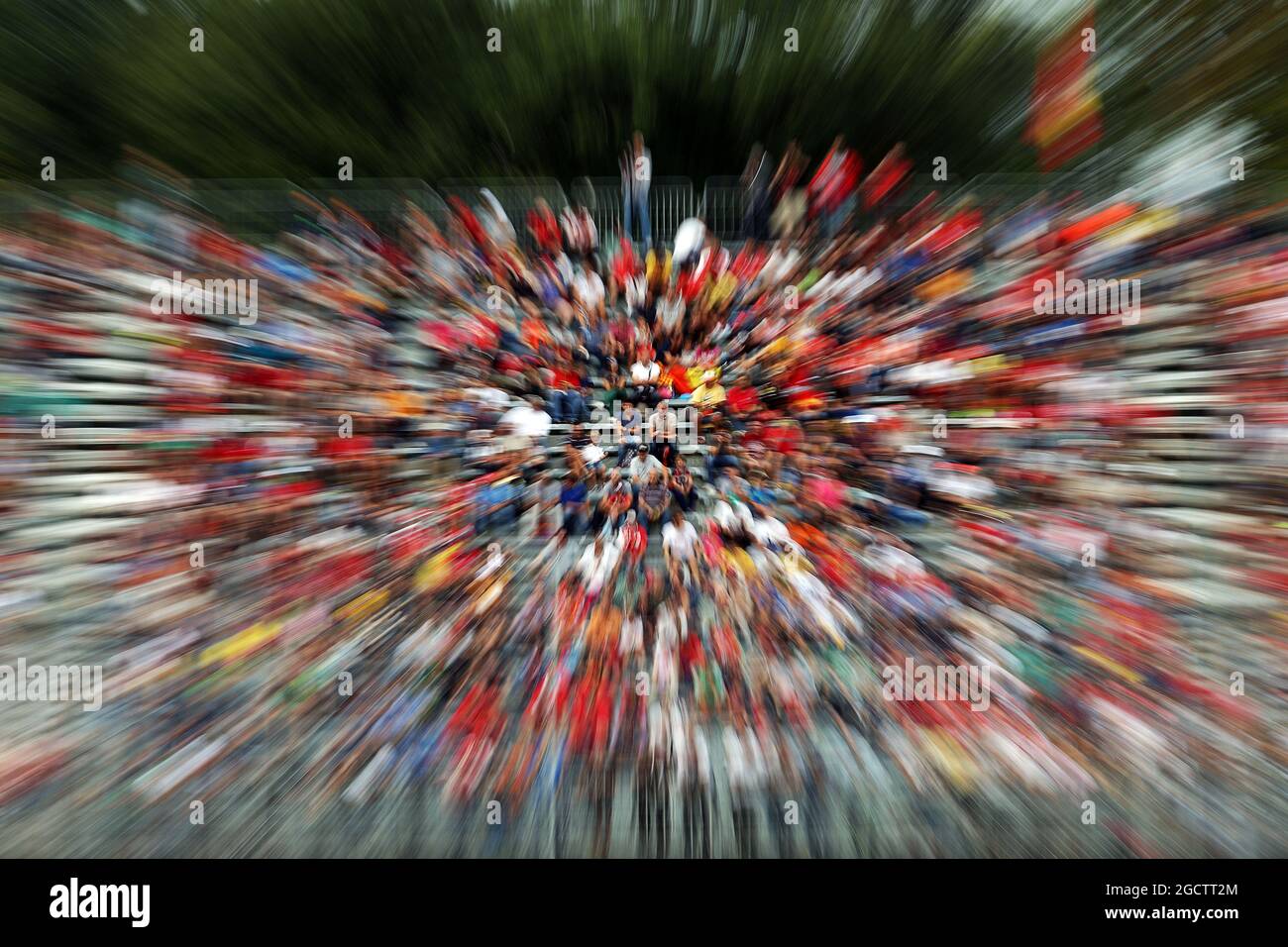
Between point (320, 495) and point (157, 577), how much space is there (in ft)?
2.01

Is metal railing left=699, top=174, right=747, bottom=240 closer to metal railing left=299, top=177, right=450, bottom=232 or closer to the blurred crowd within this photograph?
the blurred crowd

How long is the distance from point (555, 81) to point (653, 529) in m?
1.92

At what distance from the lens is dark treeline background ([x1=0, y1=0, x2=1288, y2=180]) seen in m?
2.36

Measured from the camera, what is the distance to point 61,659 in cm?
211

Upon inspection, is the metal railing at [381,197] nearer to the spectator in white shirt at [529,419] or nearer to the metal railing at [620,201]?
the metal railing at [620,201]

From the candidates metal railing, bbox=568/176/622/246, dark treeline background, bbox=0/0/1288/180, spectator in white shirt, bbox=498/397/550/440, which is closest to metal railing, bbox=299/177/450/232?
dark treeline background, bbox=0/0/1288/180

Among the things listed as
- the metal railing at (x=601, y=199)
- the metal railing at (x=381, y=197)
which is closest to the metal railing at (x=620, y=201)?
the metal railing at (x=601, y=199)

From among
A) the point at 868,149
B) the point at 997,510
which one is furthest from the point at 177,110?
the point at 997,510

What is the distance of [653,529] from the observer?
7.97ft

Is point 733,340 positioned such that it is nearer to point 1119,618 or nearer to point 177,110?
point 1119,618

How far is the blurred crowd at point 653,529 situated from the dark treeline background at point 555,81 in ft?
0.79

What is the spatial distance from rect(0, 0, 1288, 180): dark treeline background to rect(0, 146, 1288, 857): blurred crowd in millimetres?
241

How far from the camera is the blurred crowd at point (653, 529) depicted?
187 centimetres

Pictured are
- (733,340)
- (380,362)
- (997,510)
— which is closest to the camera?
(997,510)
